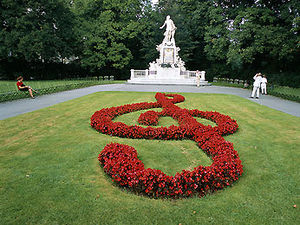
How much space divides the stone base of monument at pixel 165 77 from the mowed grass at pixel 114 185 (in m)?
17.1

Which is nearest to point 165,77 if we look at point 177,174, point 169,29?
point 169,29

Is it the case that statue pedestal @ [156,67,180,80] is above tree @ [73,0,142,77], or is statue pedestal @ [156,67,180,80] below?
below

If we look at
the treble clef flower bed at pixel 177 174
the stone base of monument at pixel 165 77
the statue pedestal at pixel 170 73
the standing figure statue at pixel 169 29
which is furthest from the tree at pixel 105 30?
the treble clef flower bed at pixel 177 174

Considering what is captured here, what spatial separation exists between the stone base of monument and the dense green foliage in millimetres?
4693

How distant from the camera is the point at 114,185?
3.94m

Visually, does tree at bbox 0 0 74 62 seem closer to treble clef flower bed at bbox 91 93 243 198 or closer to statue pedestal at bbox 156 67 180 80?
statue pedestal at bbox 156 67 180 80

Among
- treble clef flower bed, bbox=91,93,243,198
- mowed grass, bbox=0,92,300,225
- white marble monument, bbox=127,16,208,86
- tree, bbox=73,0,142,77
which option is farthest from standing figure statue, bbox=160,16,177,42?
treble clef flower bed, bbox=91,93,243,198

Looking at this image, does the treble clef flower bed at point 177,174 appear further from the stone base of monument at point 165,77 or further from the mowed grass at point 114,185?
the stone base of monument at point 165,77

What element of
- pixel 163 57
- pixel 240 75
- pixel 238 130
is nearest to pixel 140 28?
pixel 163 57

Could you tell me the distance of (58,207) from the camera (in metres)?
3.29

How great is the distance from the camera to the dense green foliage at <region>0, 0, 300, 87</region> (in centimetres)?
2188

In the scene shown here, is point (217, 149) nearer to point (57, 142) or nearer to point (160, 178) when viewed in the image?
point (160, 178)

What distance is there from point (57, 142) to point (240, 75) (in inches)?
1085

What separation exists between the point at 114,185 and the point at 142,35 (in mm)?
35824
